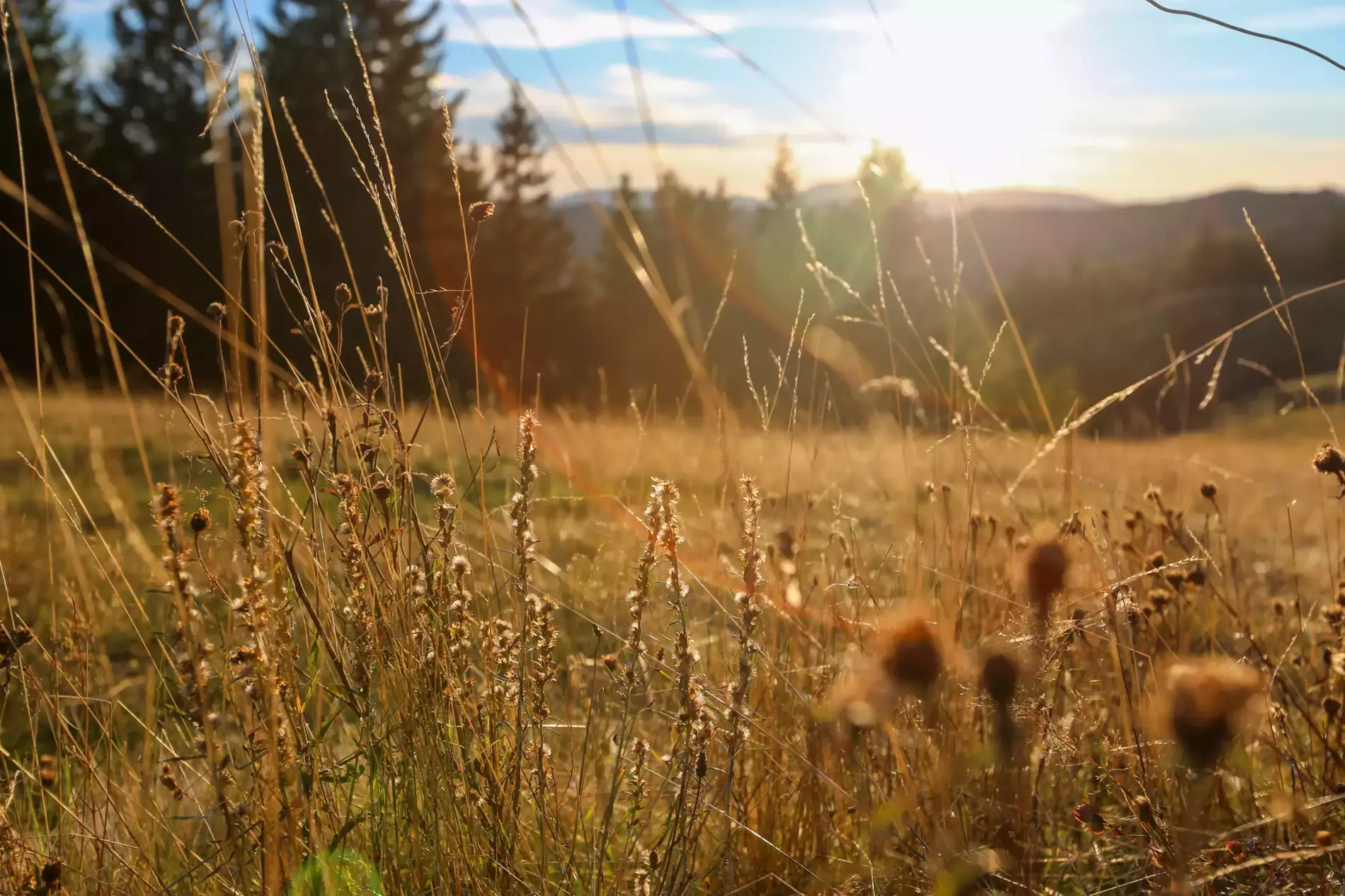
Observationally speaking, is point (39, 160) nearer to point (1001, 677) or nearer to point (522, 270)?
point (522, 270)

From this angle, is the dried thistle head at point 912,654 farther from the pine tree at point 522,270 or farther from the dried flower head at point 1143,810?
the pine tree at point 522,270

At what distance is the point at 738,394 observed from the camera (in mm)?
32031

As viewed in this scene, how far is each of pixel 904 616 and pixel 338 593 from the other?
71.9 inches

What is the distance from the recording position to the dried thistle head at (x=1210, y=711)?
681 mm

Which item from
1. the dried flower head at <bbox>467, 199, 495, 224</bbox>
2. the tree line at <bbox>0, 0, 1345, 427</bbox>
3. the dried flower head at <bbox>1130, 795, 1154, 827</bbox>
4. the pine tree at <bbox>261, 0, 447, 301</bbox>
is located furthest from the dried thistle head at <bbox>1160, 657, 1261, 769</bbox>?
the pine tree at <bbox>261, 0, 447, 301</bbox>

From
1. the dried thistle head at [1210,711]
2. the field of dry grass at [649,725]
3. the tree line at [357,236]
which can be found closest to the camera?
the dried thistle head at [1210,711]

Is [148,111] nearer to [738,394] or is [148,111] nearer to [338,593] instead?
[738,394]

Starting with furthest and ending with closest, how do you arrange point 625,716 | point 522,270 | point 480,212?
point 522,270 → point 480,212 → point 625,716

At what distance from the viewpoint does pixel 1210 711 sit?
0.68 m

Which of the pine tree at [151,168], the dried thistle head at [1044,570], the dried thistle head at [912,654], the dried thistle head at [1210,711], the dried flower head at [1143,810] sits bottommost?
the dried flower head at [1143,810]

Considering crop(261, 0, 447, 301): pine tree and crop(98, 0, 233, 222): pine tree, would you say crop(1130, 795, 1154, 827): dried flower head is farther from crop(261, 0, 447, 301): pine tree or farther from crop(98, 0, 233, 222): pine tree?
crop(98, 0, 233, 222): pine tree

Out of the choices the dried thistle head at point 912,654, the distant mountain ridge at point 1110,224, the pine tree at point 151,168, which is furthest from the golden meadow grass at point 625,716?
the distant mountain ridge at point 1110,224

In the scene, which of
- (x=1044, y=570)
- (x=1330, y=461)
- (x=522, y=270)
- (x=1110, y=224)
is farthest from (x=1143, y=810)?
(x=1110, y=224)

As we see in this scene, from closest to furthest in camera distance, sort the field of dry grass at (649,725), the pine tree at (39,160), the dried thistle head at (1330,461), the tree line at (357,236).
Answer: the field of dry grass at (649,725), the dried thistle head at (1330,461), the tree line at (357,236), the pine tree at (39,160)
